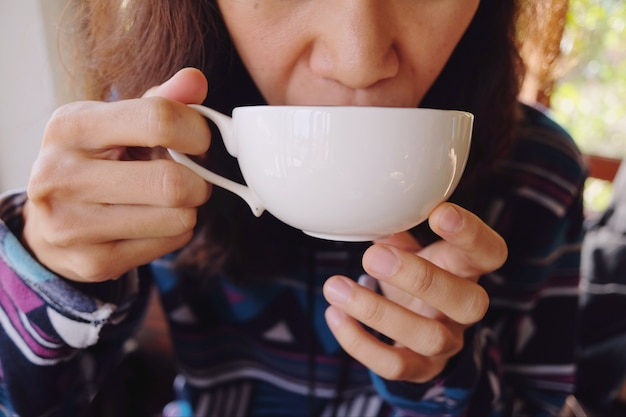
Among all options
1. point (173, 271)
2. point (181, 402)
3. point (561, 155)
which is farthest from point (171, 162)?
point (561, 155)

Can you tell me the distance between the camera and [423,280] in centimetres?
47

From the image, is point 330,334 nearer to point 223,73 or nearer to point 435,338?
point 435,338

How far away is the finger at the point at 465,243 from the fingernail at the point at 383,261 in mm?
53

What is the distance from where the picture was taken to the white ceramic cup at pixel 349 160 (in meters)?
0.38

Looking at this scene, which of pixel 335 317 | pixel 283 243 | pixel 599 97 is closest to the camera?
pixel 335 317

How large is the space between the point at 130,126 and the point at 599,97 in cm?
282

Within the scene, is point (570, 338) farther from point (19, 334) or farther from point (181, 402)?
point (19, 334)

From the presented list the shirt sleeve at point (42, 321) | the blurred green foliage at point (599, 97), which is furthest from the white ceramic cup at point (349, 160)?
the blurred green foliage at point (599, 97)

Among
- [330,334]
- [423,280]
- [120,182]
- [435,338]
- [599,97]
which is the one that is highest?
[120,182]

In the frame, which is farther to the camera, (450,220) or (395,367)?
(395,367)

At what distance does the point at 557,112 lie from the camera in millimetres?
2641

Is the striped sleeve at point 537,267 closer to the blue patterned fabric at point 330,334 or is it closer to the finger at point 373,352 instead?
the blue patterned fabric at point 330,334

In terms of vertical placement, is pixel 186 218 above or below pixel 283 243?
above

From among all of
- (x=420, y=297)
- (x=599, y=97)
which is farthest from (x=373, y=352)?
(x=599, y=97)
